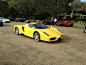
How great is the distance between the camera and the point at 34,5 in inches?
1551

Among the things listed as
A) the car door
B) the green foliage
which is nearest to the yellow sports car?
the car door

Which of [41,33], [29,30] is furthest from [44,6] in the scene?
[41,33]

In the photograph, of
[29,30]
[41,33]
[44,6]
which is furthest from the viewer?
[44,6]

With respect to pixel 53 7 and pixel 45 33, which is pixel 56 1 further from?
pixel 45 33

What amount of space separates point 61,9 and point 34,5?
12.1 metres

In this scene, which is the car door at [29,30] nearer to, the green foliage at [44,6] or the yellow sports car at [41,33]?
the yellow sports car at [41,33]

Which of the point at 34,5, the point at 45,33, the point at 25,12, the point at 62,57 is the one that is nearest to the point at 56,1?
the point at 34,5

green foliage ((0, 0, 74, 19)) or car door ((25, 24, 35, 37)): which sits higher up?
green foliage ((0, 0, 74, 19))

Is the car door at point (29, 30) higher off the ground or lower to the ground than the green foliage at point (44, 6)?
lower

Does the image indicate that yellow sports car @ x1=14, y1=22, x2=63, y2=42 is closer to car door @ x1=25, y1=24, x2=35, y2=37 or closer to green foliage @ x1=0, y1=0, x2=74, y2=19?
car door @ x1=25, y1=24, x2=35, y2=37

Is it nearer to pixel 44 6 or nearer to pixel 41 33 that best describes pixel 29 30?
pixel 41 33

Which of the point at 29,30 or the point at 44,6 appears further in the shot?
the point at 44,6

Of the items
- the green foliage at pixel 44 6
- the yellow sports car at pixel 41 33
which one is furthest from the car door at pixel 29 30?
the green foliage at pixel 44 6

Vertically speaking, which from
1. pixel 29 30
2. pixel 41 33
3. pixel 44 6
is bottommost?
pixel 41 33
